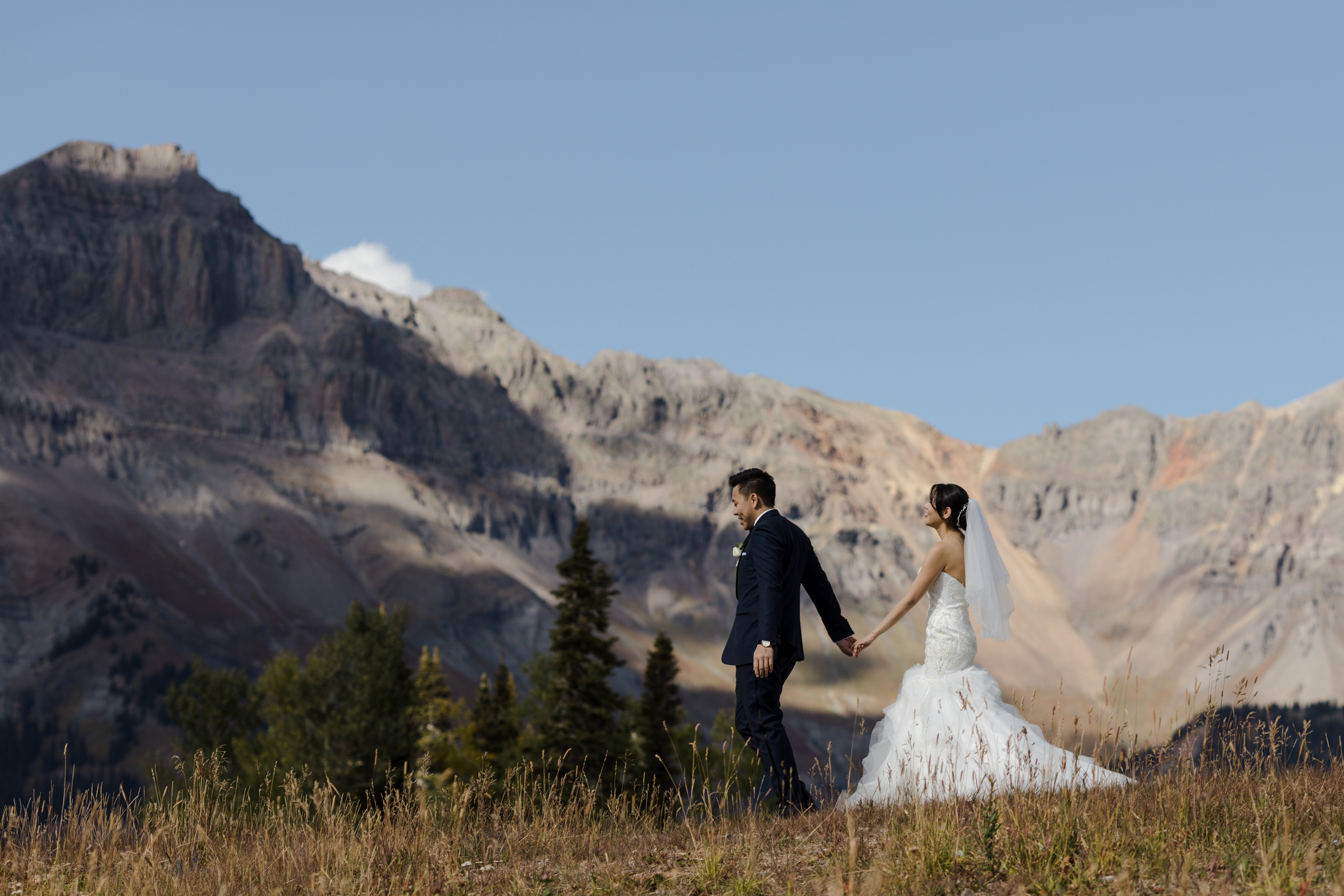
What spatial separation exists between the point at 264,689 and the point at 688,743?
60.2m

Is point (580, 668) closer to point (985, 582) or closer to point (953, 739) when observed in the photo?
point (985, 582)

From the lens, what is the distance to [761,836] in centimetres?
756

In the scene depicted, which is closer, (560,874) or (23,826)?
(560,874)

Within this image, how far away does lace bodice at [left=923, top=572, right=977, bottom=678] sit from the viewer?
9.96 meters

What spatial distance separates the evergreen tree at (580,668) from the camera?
136ft

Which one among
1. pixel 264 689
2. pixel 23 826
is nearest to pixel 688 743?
pixel 23 826

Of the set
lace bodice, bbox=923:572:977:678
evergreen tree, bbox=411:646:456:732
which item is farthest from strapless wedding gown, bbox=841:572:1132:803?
evergreen tree, bbox=411:646:456:732

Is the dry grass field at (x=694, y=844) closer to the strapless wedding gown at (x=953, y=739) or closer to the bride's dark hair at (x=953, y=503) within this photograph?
the strapless wedding gown at (x=953, y=739)

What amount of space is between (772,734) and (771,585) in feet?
3.83

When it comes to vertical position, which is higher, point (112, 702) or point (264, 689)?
point (264, 689)

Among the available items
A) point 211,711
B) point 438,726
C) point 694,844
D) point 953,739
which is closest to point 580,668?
point 438,726

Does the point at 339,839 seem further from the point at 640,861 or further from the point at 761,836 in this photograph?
the point at 761,836

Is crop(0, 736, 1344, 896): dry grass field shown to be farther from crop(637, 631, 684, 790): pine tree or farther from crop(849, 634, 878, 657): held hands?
crop(637, 631, 684, 790): pine tree

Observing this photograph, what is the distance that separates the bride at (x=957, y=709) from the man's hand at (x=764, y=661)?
87 cm
